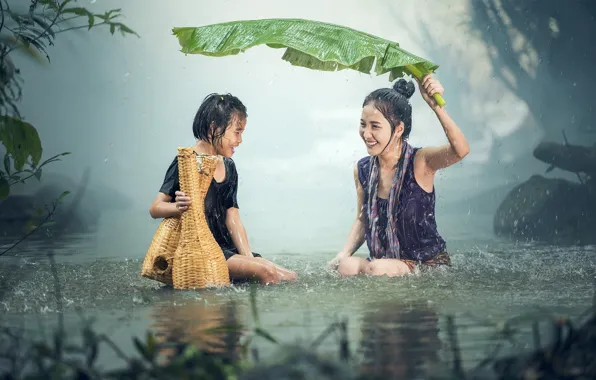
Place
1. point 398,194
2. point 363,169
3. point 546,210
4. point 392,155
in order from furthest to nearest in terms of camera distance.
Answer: point 546,210
point 363,169
point 392,155
point 398,194

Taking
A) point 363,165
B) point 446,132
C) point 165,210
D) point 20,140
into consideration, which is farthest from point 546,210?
point 20,140

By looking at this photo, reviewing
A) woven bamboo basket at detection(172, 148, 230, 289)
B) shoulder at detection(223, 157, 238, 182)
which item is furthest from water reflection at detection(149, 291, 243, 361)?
shoulder at detection(223, 157, 238, 182)

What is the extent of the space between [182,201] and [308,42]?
1122 mm

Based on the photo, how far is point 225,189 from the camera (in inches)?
192

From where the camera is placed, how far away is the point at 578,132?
31.9 ft

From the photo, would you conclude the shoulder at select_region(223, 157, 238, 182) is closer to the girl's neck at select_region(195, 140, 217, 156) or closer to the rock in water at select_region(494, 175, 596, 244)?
the girl's neck at select_region(195, 140, 217, 156)

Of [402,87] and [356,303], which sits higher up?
[402,87]

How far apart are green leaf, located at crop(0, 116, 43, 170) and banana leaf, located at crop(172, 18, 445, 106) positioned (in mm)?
1295

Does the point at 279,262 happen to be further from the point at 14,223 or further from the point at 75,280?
the point at 14,223

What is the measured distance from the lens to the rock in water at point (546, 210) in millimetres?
9094

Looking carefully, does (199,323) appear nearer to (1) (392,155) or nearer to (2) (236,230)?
(2) (236,230)

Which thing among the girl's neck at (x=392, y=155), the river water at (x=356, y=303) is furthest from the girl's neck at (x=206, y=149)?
the girl's neck at (x=392, y=155)

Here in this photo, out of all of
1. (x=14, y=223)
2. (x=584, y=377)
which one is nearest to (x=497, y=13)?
(x=14, y=223)

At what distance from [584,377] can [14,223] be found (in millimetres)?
8012
